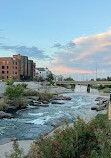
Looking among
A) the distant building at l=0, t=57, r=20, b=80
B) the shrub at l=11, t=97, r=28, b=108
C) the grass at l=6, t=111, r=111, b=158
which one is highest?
the distant building at l=0, t=57, r=20, b=80

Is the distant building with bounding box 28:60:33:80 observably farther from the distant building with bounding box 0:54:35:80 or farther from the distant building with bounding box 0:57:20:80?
the distant building with bounding box 0:57:20:80

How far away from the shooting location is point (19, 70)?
8188 centimetres

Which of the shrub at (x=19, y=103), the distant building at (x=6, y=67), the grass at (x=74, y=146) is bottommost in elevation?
the shrub at (x=19, y=103)

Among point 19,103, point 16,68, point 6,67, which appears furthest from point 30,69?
point 19,103

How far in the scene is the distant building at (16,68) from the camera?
75.0m

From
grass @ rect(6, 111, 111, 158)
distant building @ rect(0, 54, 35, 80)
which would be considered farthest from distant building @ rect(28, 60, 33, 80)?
grass @ rect(6, 111, 111, 158)

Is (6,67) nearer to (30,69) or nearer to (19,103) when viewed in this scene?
(30,69)

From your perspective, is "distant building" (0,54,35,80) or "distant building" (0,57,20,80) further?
"distant building" (0,54,35,80)

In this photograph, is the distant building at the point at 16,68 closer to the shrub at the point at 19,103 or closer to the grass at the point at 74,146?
the shrub at the point at 19,103

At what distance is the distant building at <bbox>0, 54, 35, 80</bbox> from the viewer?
7500 cm

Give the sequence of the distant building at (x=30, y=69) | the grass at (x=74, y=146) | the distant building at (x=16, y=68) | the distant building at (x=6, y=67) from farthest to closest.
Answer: the distant building at (x=30, y=69), the distant building at (x=16, y=68), the distant building at (x=6, y=67), the grass at (x=74, y=146)

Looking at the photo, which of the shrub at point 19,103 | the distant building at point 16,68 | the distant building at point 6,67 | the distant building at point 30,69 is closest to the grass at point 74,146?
the shrub at point 19,103

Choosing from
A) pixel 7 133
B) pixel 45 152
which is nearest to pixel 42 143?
pixel 45 152

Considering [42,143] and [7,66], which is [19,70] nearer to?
[7,66]
